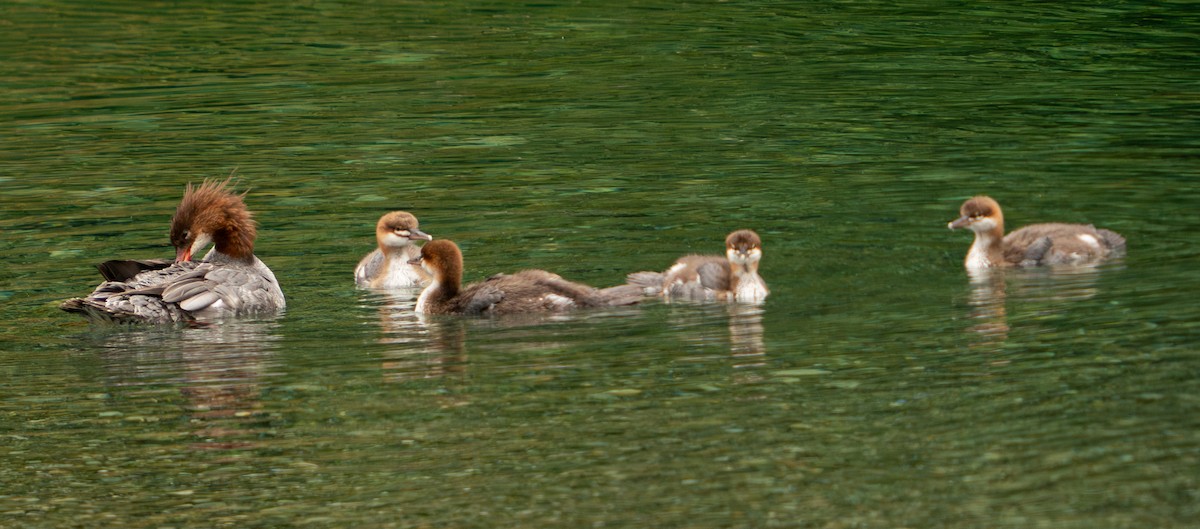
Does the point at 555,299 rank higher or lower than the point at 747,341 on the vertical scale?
higher

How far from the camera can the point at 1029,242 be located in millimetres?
12531

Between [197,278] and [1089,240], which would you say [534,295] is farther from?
[1089,240]

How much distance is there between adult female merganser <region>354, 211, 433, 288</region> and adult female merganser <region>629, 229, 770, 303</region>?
1.92m

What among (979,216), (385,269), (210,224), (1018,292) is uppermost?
(210,224)

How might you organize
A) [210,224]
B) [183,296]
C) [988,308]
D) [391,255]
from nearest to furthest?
[988,308]
[183,296]
[210,224]
[391,255]

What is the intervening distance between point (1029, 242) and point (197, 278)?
549 centimetres

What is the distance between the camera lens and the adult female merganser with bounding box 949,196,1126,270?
1211cm

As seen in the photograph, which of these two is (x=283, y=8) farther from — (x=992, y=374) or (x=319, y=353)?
(x=992, y=374)

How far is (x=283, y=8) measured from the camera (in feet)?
89.4

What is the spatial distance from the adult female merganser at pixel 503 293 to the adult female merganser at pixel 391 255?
0.95 metres

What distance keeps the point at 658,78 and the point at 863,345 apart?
36.3 ft

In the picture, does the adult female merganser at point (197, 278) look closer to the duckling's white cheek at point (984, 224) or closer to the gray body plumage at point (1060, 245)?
the duckling's white cheek at point (984, 224)

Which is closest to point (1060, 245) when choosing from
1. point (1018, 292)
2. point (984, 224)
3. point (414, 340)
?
point (984, 224)

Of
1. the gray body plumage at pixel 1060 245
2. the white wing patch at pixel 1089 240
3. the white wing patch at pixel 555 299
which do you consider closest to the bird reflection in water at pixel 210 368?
the white wing patch at pixel 555 299
